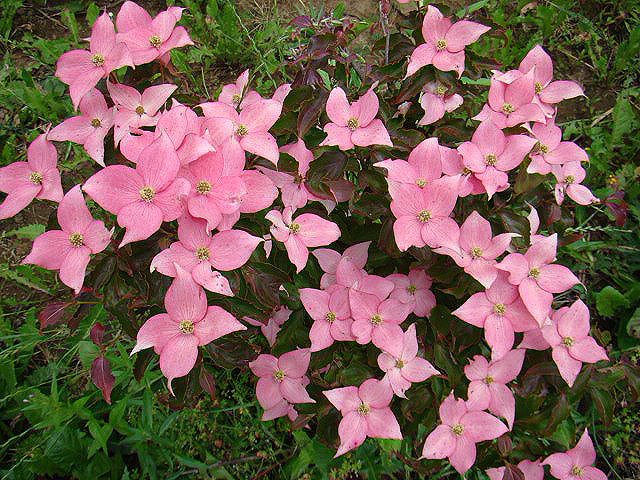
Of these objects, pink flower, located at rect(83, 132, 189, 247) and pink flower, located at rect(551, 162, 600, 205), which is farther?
pink flower, located at rect(551, 162, 600, 205)

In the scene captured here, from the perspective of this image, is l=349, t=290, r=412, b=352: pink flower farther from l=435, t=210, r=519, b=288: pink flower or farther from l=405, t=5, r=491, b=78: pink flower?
l=405, t=5, r=491, b=78: pink flower

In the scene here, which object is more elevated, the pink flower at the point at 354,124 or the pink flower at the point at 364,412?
the pink flower at the point at 354,124

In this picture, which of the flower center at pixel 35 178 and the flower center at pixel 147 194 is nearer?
the flower center at pixel 147 194

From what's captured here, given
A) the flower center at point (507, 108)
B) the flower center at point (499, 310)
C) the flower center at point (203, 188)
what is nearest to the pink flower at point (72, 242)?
the flower center at point (203, 188)

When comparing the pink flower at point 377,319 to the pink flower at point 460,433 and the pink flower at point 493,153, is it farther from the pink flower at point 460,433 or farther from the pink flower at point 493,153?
the pink flower at point 493,153

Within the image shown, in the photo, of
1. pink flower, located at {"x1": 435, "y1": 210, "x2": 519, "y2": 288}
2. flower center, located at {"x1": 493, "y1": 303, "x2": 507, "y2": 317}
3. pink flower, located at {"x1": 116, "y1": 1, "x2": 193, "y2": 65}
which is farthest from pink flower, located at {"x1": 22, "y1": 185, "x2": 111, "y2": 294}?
flower center, located at {"x1": 493, "y1": 303, "x2": 507, "y2": 317}

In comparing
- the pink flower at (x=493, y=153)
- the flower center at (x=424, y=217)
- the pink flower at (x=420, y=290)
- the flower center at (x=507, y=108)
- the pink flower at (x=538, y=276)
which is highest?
the flower center at (x=507, y=108)

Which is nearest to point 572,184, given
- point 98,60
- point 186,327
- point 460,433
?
point 460,433
